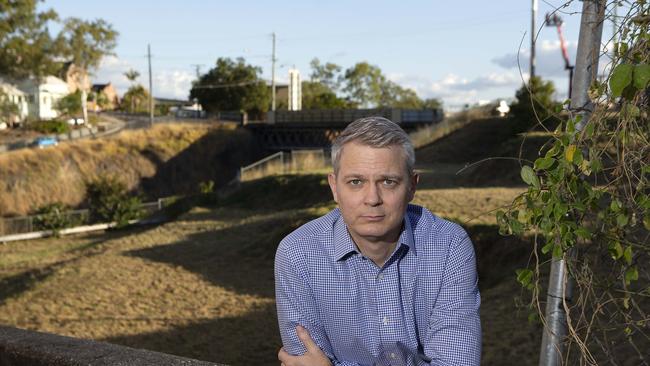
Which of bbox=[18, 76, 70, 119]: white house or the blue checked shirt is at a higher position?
bbox=[18, 76, 70, 119]: white house

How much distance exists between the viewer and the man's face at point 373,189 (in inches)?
92.7

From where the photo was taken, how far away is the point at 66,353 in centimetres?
328

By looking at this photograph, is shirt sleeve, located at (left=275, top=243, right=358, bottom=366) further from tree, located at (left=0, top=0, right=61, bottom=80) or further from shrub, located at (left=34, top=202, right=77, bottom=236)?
tree, located at (left=0, top=0, right=61, bottom=80)

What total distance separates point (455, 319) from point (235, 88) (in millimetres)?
64407

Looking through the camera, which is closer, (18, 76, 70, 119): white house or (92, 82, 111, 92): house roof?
(18, 76, 70, 119): white house

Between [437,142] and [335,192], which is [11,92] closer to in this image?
[437,142]

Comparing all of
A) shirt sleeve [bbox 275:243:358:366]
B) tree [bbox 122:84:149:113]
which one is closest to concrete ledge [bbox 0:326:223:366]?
shirt sleeve [bbox 275:243:358:366]

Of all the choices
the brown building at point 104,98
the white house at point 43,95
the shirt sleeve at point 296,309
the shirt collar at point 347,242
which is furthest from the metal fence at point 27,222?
the brown building at point 104,98

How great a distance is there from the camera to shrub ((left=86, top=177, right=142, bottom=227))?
30330mm

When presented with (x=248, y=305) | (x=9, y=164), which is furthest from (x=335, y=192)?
(x=9, y=164)

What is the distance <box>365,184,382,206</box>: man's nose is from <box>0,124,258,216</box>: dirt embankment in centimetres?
3787

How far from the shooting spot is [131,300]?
570 inches

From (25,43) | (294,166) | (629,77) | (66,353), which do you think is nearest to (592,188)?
(629,77)

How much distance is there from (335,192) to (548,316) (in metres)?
1.26
